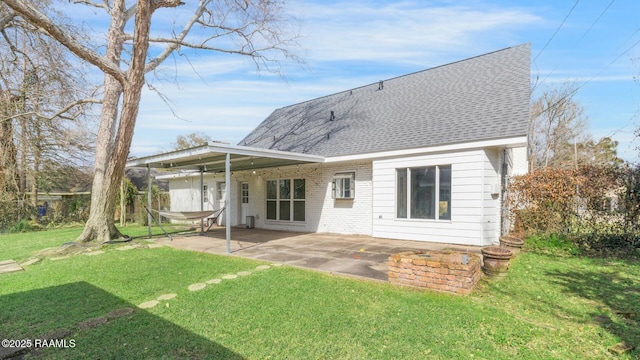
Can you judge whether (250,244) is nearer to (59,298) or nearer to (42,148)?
(59,298)

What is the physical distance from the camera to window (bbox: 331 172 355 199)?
33.9ft

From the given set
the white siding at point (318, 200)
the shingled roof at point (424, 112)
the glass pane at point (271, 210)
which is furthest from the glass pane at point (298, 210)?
the shingled roof at point (424, 112)

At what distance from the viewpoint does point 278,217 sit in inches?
488

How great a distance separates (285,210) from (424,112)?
19.9ft

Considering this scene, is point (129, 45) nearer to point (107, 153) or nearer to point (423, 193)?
point (107, 153)

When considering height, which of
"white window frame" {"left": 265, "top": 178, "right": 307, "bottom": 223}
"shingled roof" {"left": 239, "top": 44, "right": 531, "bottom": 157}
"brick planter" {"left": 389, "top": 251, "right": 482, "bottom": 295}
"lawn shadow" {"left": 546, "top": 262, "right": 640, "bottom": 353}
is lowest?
"lawn shadow" {"left": 546, "top": 262, "right": 640, "bottom": 353}

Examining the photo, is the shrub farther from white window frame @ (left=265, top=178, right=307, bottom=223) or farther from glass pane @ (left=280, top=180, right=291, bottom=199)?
glass pane @ (left=280, top=180, right=291, bottom=199)

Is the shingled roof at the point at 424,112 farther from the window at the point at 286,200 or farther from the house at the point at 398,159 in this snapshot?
the window at the point at 286,200

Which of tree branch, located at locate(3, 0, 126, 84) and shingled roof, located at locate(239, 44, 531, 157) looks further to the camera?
shingled roof, located at locate(239, 44, 531, 157)

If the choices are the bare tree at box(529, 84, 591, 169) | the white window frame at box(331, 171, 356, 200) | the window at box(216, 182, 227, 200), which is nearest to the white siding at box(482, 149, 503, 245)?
the white window frame at box(331, 171, 356, 200)

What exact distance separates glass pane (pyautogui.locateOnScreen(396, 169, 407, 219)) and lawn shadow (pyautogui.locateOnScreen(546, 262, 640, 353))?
3.85 m

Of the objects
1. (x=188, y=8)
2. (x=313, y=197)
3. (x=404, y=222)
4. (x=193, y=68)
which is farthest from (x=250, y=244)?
(x=188, y=8)

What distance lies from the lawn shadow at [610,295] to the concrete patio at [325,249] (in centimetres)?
185

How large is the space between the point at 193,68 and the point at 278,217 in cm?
636
